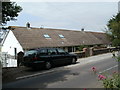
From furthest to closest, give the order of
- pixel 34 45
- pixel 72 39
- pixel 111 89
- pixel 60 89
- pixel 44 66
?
1. pixel 72 39
2. pixel 34 45
3. pixel 44 66
4. pixel 60 89
5. pixel 111 89

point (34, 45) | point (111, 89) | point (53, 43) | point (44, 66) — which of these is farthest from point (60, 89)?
point (53, 43)

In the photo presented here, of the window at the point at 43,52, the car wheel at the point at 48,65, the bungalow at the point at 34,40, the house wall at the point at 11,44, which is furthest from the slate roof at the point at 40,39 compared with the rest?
the car wheel at the point at 48,65

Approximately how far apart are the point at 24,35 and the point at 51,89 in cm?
2209

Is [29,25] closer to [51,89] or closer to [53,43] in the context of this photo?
[53,43]

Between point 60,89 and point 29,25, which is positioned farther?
point 29,25

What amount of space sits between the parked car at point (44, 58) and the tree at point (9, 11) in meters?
3.32

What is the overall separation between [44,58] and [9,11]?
447 centimetres

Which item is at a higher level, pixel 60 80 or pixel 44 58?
pixel 44 58

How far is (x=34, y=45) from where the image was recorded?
2583cm

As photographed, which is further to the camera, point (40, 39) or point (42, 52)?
point (40, 39)

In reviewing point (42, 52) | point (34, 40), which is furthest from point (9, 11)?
point (34, 40)

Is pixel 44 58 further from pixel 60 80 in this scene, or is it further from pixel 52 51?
pixel 60 80

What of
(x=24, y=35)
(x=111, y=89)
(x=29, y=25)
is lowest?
(x=111, y=89)

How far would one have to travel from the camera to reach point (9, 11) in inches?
346
